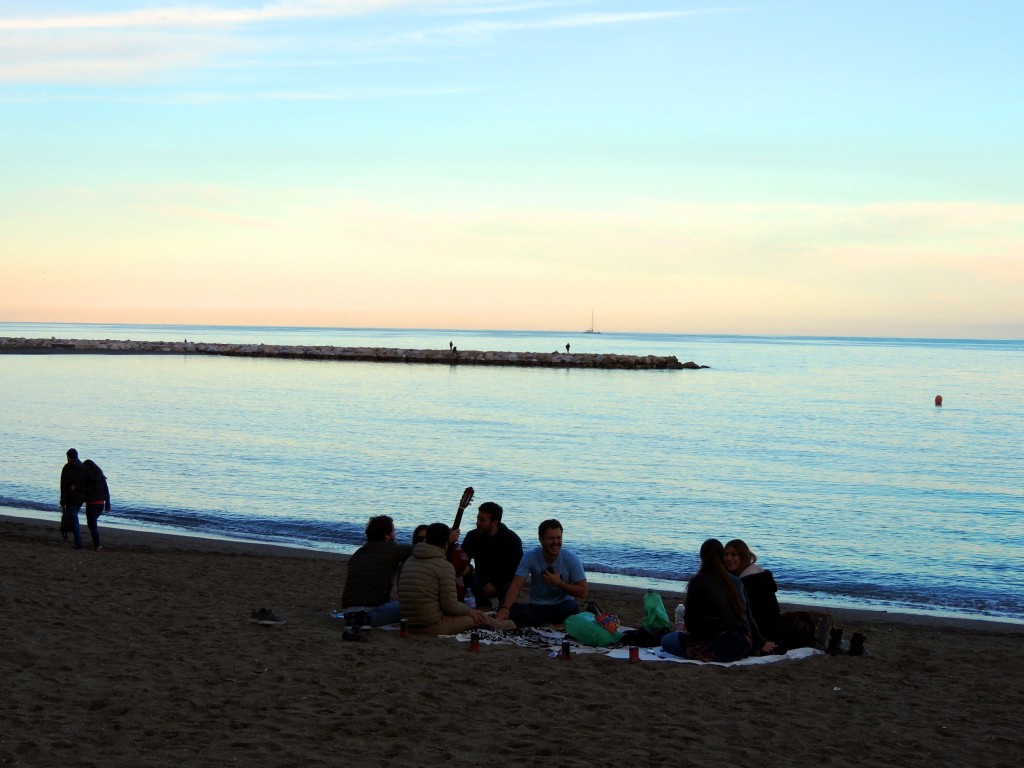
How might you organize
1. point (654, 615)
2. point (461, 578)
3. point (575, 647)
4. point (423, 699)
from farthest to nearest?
point (461, 578) → point (654, 615) → point (575, 647) → point (423, 699)

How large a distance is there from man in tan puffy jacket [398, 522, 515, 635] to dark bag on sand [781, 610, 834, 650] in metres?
3.11

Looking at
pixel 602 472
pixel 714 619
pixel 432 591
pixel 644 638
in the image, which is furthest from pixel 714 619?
pixel 602 472

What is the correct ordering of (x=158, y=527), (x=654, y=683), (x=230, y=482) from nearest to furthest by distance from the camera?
(x=654, y=683), (x=158, y=527), (x=230, y=482)

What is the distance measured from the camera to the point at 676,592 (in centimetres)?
1523

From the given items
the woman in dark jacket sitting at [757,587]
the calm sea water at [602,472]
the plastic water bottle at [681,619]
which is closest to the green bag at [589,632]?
the plastic water bottle at [681,619]

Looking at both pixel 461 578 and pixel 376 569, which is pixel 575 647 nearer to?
pixel 461 578

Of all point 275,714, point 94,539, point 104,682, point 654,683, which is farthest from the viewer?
point 94,539

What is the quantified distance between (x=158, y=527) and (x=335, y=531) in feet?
11.8

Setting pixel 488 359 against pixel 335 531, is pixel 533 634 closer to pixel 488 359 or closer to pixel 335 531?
pixel 335 531

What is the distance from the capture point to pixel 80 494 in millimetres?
16016

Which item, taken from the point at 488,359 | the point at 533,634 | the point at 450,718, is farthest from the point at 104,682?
the point at 488,359

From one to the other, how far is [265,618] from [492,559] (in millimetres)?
2580

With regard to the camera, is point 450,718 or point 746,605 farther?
point 746,605

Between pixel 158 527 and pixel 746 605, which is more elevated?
pixel 746 605
